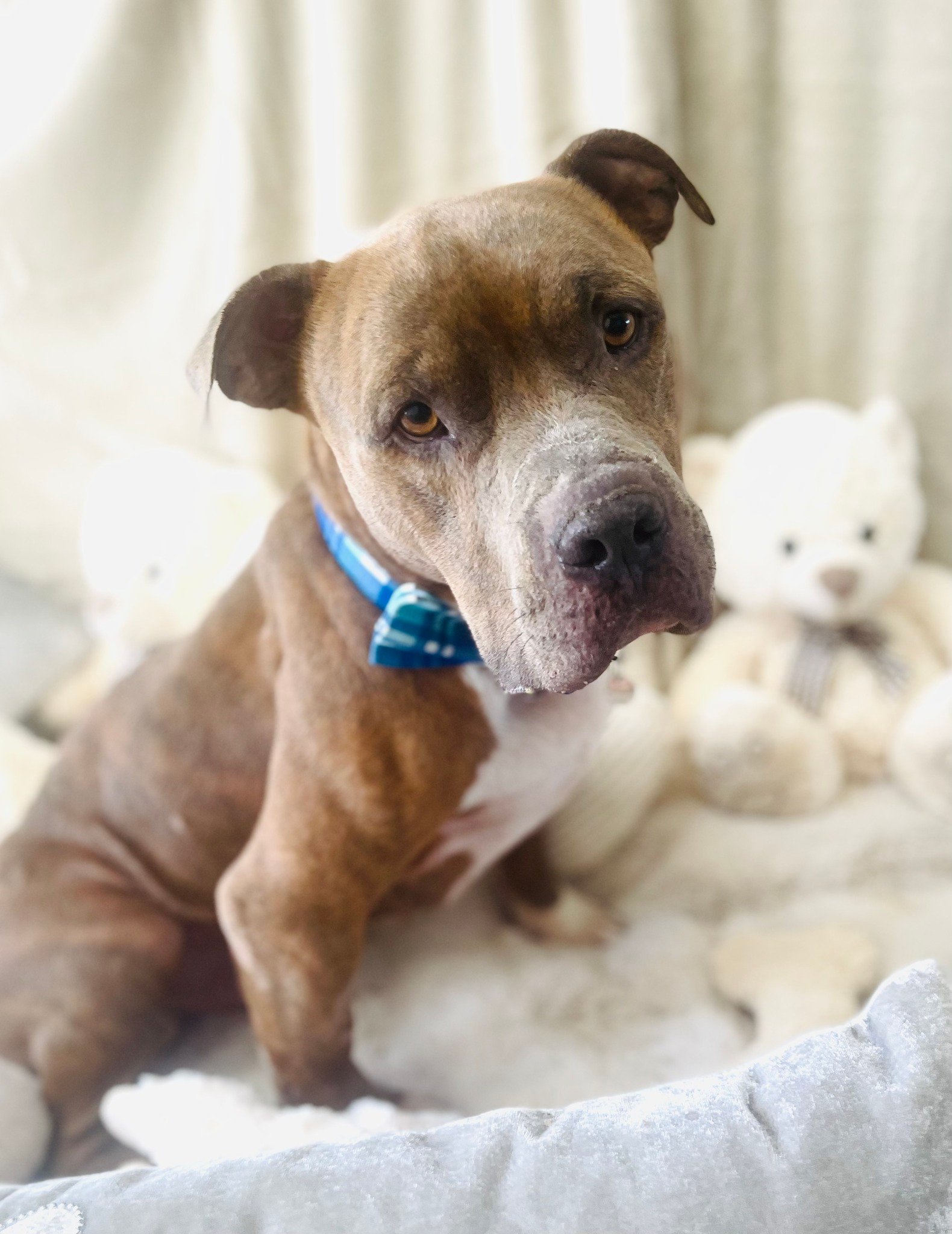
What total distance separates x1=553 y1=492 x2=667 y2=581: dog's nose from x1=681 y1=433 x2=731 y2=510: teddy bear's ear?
1.05 meters

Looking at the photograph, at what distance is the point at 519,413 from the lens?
3.61 ft

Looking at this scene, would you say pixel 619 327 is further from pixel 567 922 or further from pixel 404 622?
pixel 567 922

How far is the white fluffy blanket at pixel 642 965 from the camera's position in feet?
5.11

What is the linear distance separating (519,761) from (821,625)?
87cm

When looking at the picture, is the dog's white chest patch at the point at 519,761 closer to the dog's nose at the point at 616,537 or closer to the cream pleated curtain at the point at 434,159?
the dog's nose at the point at 616,537

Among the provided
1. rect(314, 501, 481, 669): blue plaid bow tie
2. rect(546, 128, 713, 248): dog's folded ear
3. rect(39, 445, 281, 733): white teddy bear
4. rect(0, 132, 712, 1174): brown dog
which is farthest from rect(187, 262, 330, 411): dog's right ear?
rect(39, 445, 281, 733): white teddy bear

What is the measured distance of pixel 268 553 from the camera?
1.46 meters

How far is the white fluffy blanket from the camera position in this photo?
5.11 ft

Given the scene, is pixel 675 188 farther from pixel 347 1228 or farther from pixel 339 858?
pixel 347 1228

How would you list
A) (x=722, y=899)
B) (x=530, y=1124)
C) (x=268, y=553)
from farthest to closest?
(x=722, y=899)
(x=268, y=553)
(x=530, y=1124)

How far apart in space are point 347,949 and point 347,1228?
467 millimetres

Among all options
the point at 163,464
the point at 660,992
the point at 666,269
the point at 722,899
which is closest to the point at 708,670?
the point at 722,899

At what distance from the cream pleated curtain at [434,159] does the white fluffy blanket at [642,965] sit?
77 centimetres

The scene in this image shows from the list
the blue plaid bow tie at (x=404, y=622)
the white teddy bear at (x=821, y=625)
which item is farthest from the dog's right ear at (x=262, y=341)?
the white teddy bear at (x=821, y=625)
